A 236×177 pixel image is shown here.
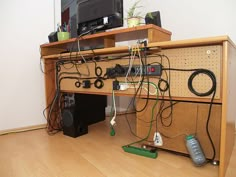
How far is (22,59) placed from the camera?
208 cm

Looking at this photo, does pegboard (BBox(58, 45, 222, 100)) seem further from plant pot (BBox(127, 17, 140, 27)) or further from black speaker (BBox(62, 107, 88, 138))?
black speaker (BBox(62, 107, 88, 138))

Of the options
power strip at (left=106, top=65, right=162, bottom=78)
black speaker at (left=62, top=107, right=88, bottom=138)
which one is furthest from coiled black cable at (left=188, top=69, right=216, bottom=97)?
black speaker at (left=62, top=107, right=88, bottom=138)

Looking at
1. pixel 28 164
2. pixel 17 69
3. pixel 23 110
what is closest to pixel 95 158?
pixel 28 164

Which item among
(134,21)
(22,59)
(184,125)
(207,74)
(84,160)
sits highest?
(134,21)

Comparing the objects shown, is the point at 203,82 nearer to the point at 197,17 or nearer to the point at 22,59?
the point at 197,17

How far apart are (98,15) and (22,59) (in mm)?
1042

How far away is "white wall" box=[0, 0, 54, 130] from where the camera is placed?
198 centimetres

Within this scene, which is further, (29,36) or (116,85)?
(29,36)

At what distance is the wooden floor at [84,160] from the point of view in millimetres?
1174

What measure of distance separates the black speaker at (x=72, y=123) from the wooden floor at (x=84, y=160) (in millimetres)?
69

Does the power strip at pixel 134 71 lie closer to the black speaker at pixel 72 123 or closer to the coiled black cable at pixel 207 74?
the coiled black cable at pixel 207 74

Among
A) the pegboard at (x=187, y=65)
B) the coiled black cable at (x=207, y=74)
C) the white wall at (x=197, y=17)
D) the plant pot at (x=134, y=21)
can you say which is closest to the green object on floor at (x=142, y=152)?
the pegboard at (x=187, y=65)

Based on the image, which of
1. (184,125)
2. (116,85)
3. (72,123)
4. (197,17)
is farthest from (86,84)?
(197,17)

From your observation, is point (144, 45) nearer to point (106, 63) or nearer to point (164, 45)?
point (164, 45)
